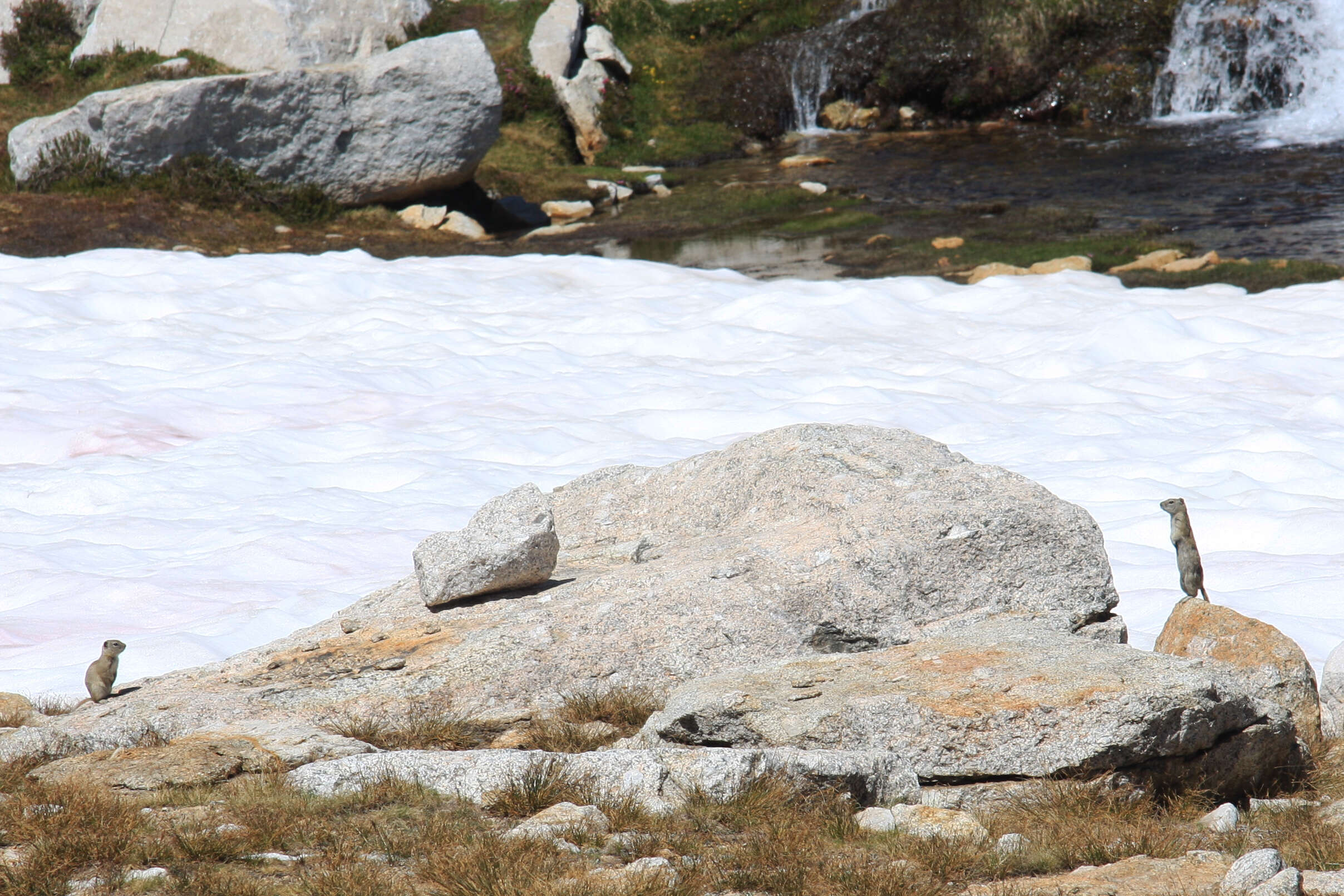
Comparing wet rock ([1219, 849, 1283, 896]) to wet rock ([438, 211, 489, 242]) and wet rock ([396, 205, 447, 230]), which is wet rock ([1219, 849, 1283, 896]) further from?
wet rock ([396, 205, 447, 230])

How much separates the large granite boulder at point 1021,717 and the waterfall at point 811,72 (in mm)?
33575

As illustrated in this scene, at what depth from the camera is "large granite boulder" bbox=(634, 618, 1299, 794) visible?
16.3 ft

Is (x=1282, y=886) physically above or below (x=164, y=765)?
above

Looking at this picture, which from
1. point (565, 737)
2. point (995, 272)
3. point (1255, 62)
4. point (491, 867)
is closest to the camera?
point (491, 867)

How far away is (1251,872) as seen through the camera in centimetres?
392

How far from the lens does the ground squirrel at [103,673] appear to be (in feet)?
21.3

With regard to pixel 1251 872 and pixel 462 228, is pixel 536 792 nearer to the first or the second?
pixel 1251 872

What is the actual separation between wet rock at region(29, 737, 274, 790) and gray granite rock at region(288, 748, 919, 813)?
349mm

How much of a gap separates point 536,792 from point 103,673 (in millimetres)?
3109

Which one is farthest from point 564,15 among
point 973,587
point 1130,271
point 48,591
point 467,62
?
point 973,587

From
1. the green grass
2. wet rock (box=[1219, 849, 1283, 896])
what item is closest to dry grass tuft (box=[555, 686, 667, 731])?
wet rock (box=[1219, 849, 1283, 896])

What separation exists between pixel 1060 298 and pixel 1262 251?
5.06 metres

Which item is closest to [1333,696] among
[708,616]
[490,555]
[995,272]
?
[708,616]

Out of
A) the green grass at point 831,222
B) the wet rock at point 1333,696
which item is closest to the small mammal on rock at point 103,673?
the wet rock at point 1333,696
